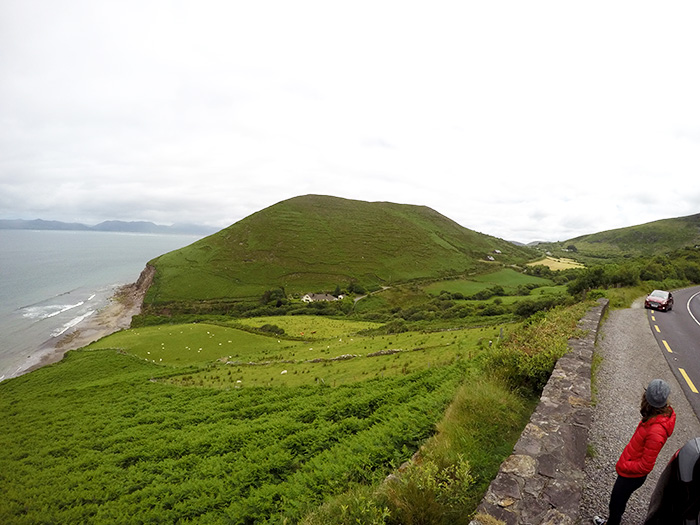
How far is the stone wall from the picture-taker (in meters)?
4.81

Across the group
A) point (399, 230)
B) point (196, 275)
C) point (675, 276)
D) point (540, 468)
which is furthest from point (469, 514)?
point (399, 230)

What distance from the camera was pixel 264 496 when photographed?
29.7 ft

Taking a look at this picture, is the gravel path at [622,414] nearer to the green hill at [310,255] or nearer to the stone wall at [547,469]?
the stone wall at [547,469]

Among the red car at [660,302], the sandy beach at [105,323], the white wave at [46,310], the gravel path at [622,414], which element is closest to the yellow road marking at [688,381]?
the gravel path at [622,414]

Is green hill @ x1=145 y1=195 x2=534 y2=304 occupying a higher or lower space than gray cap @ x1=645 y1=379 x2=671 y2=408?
higher

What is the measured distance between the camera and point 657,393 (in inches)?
206

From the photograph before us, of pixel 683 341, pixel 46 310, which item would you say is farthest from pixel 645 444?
pixel 46 310

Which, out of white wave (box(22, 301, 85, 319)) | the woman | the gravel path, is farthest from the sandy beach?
the woman

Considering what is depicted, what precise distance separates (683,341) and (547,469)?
737 inches

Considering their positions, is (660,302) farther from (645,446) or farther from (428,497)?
(428,497)

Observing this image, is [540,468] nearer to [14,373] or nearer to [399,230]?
[14,373]

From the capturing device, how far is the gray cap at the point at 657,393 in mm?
5168

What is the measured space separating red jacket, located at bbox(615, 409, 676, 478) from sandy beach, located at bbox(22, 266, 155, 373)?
77.0 m

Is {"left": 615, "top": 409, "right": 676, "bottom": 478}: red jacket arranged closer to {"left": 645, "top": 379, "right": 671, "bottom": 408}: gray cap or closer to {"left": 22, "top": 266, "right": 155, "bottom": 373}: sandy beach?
{"left": 645, "top": 379, "right": 671, "bottom": 408}: gray cap
